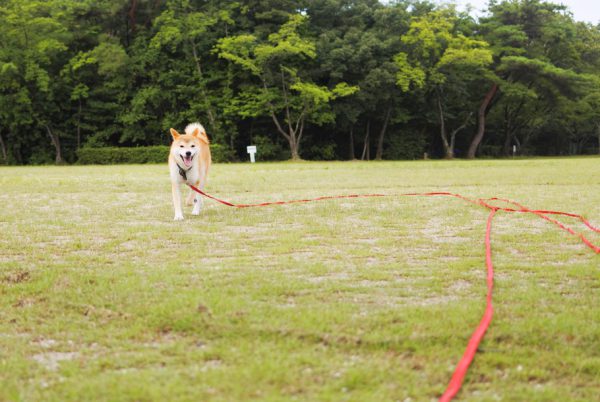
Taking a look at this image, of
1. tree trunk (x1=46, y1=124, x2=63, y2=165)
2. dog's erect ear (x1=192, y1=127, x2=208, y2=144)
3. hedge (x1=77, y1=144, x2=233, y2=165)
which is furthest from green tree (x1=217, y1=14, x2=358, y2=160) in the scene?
dog's erect ear (x1=192, y1=127, x2=208, y2=144)

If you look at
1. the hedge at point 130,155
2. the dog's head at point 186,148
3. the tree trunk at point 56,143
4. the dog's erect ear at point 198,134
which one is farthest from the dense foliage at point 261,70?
the dog's head at point 186,148

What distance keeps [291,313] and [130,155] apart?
1382 inches

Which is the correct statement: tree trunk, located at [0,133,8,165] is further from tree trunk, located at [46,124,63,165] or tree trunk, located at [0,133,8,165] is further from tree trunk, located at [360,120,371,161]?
tree trunk, located at [360,120,371,161]

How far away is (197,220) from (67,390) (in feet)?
17.1

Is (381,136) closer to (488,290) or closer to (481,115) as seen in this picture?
(481,115)

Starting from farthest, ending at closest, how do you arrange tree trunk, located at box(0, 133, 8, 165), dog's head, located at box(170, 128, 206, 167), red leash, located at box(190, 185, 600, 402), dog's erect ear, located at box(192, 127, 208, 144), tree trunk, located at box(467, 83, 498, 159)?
tree trunk, located at box(467, 83, 498, 159) → tree trunk, located at box(0, 133, 8, 165) → dog's erect ear, located at box(192, 127, 208, 144) → dog's head, located at box(170, 128, 206, 167) → red leash, located at box(190, 185, 600, 402)

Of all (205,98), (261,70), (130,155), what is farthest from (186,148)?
(205,98)

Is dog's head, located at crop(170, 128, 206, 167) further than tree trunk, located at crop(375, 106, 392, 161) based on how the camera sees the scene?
No

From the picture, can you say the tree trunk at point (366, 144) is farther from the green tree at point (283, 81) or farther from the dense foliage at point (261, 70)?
the green tree at point (283, 81)

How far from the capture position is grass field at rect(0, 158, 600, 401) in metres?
2.55

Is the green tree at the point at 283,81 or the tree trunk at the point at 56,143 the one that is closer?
the green tree at the point at 283,81

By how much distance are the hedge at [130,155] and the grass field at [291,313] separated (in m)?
29.7

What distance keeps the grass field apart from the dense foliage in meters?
29.6

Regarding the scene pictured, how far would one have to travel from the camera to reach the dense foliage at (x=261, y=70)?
3612 centimetres
